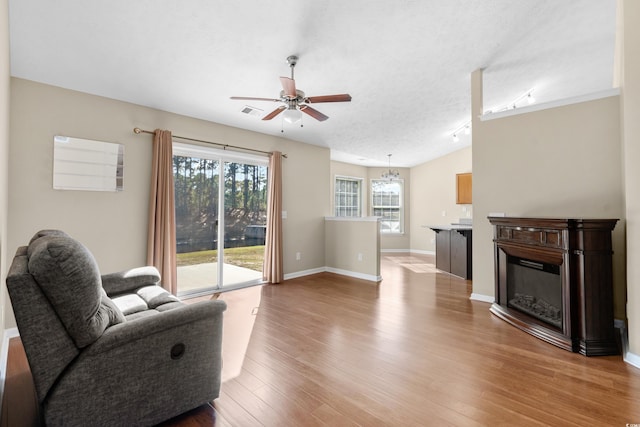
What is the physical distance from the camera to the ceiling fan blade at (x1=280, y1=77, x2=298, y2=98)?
2453 millimetres

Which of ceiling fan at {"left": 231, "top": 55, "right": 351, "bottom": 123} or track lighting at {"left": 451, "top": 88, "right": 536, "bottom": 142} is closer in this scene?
ceiling fan at {"left": 231, "top": 55, "right": 351, "bottom": 123}

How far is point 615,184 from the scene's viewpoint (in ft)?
9.31

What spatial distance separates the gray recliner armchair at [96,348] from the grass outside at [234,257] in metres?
2.40

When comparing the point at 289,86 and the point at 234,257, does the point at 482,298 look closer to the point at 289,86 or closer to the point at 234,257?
the point at 289,86

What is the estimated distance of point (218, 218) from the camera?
4391 mm

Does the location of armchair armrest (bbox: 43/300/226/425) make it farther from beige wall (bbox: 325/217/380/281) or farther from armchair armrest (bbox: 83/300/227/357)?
beige wall (bbox: 325/217/380/281)

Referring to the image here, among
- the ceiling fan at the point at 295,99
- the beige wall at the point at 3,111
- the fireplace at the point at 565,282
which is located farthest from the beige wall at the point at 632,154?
the beige wall at the point at 3,111

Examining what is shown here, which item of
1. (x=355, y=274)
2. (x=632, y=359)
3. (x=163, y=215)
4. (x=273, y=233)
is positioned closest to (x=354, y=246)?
(x=355, y=274)

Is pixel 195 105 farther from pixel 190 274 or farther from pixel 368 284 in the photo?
pixel 368 284

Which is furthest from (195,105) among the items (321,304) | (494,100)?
(494,100)

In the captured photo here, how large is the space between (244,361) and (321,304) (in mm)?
1583

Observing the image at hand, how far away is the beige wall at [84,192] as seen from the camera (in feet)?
9.22

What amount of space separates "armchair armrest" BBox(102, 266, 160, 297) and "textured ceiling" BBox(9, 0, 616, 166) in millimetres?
2039

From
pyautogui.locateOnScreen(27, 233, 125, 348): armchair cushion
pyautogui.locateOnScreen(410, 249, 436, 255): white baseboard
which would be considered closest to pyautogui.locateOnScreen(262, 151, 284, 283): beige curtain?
pyautogui.locateOnScreen(27, 233, 125, 348): armchair cushion
